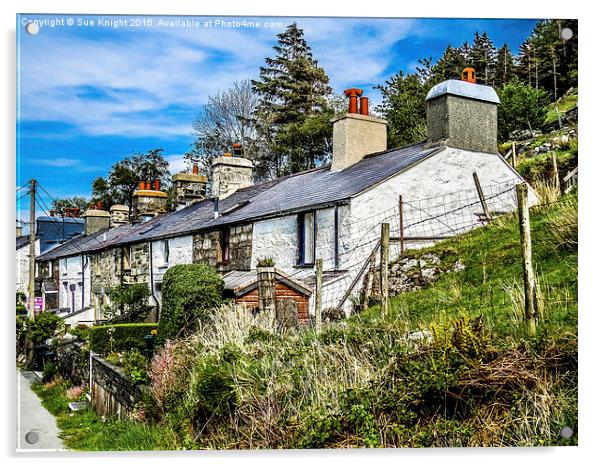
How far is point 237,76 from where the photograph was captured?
273 inches

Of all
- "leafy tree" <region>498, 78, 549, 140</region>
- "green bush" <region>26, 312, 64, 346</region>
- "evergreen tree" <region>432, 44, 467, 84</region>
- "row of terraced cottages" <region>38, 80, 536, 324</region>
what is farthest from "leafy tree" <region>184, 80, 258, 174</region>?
"leafy tree" <region>498, 78, 549, 140</region>

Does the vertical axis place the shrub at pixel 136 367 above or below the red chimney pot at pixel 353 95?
below

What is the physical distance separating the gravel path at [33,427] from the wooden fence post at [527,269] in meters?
4.15

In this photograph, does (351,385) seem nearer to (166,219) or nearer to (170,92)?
(170,92)

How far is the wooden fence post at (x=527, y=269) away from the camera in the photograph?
211 inches

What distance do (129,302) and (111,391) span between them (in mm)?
2726

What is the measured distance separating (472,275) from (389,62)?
2.40 m

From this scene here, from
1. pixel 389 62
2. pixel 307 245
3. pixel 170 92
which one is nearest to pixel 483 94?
pixel 389 62

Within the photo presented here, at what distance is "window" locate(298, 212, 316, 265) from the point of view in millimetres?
8242

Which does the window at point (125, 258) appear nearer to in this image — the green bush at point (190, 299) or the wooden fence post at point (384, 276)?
the green bush at point (190, 299)

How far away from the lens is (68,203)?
26.8 feet

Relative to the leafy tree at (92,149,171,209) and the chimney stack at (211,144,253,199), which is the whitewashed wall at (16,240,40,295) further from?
the chimney stack at (211,144,253,199)

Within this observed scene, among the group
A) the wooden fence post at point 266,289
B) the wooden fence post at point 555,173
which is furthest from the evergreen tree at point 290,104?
the wooden fence post at point 555,173

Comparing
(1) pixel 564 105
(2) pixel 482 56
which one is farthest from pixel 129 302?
(1) pixel 564 105
